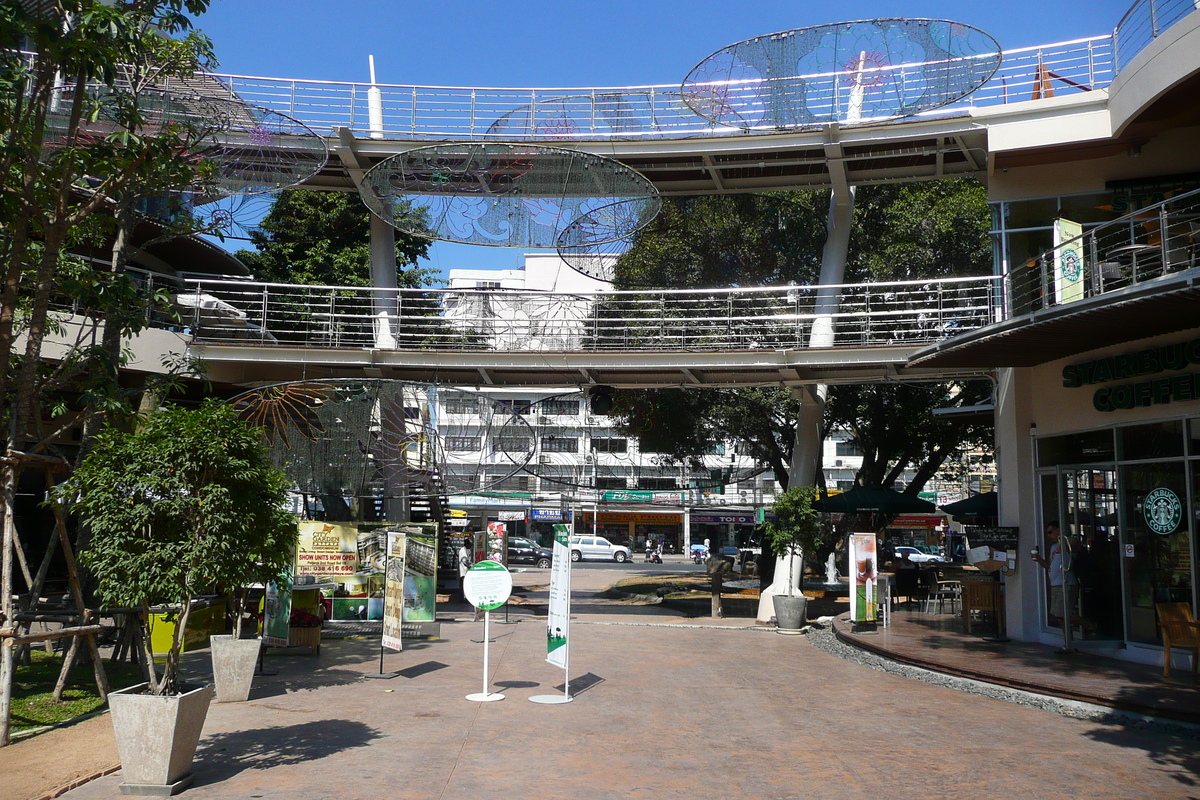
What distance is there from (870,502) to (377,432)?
1263 centimetres

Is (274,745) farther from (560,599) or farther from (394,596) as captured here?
(394,596)

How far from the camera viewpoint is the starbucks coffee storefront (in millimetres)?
12016

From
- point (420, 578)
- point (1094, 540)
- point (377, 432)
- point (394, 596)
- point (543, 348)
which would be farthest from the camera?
point (543, 348)

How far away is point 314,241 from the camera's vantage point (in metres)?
33.9

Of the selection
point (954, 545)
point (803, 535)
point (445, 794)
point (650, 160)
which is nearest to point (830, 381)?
point (803, 535)

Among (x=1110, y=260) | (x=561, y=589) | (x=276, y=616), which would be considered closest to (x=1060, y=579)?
(x=1110, y=260)

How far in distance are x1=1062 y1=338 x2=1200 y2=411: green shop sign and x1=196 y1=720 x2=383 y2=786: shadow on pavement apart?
34.4 feet

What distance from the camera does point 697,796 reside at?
6.89 m

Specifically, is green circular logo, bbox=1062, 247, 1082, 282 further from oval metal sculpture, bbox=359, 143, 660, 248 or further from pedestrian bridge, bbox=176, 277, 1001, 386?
oval metal sculpture, bbox=359, 143, 660, 248

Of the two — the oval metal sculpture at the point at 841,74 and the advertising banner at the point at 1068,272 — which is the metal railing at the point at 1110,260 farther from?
the oval metal sculpture at the point at 841,74

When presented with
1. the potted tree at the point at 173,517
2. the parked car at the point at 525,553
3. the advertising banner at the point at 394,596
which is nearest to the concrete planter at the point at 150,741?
the potted tree at the point at 173,517

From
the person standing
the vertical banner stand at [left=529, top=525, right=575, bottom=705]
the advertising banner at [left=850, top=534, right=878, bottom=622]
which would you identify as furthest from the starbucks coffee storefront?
the vertical banner stand at [left=529, top=525, right=575, bottom=705]

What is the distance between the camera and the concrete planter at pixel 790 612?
1886 cm

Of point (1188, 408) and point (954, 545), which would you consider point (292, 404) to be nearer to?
point (1188, 408)
